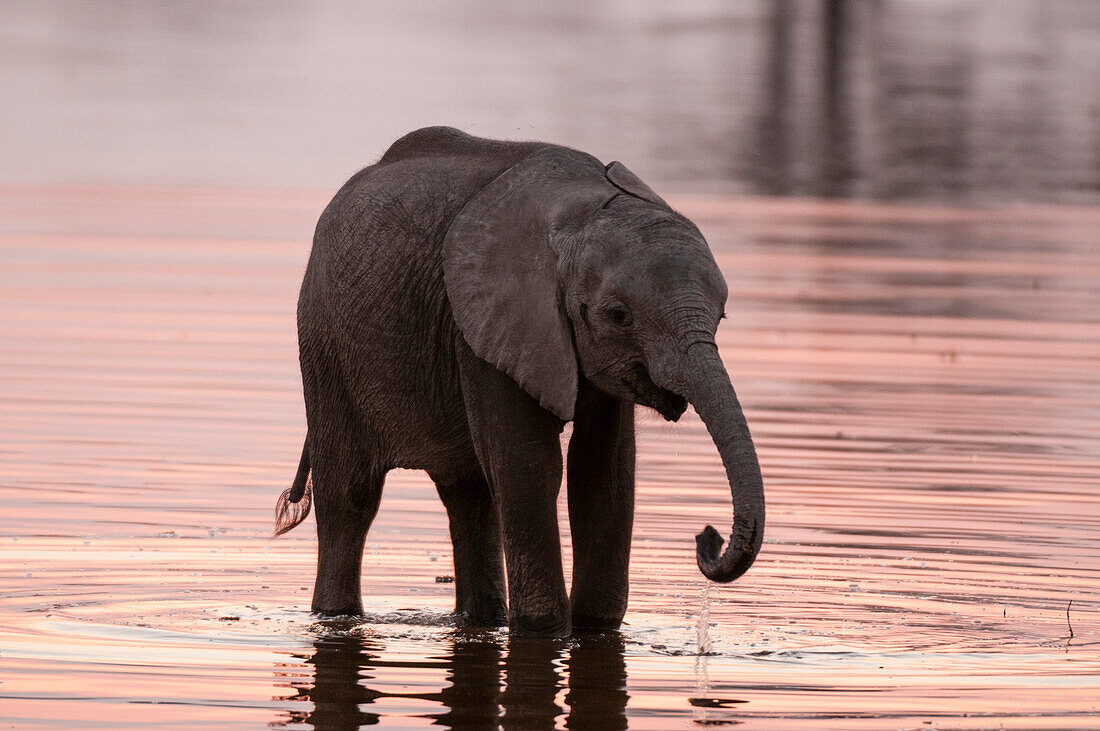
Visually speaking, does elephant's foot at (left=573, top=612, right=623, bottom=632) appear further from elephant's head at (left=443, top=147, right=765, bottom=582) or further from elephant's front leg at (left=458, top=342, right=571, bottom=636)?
elephant's head at (left=443, top=147, right=765, bottom=582)

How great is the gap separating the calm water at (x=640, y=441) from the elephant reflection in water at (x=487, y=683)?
0.11 feet

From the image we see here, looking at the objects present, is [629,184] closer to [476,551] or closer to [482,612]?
[476,551]

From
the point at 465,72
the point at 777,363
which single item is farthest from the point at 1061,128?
the point at 777,363

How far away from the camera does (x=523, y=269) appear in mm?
10781

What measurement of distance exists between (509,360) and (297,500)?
8.39 ft

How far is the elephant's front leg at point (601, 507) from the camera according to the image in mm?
11211

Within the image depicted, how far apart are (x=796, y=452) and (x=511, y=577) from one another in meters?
5.93

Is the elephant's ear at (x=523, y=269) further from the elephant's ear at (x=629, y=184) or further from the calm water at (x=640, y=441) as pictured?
the calm water at (x=640, y=441)

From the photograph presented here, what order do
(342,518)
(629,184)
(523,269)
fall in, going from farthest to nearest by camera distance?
1. (342,518)
2. (629,184)
3. (523,269)

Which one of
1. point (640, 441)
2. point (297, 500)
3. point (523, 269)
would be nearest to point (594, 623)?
point (523, 269)

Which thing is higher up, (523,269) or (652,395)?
(523,269)

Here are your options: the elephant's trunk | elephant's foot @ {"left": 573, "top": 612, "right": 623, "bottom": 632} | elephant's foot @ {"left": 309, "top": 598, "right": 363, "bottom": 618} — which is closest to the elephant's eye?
the elephant's trunk

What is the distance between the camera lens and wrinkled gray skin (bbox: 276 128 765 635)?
1025 cm

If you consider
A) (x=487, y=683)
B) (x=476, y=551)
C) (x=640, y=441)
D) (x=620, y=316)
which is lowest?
(x=487, y=683)
